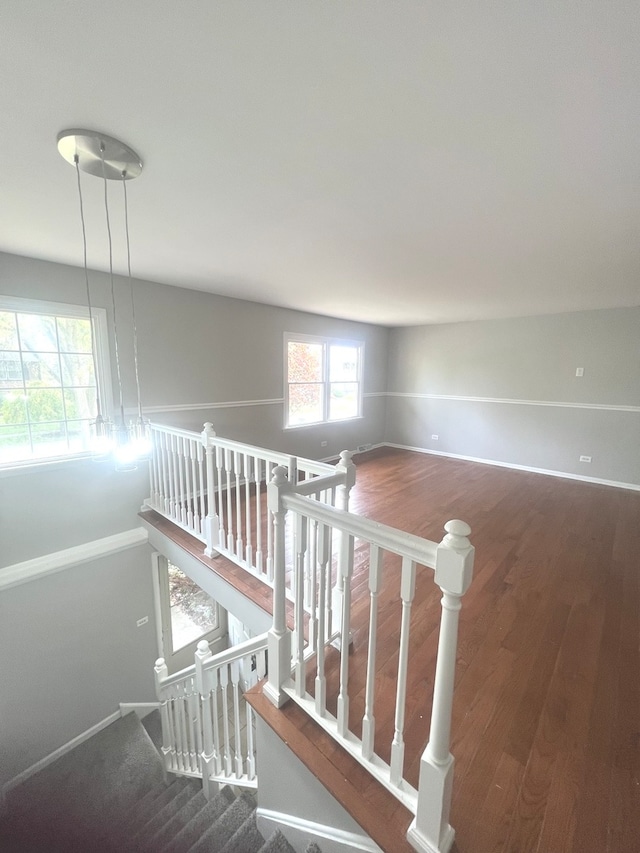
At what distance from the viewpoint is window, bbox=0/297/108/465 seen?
2678mm

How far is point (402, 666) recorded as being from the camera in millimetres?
1061

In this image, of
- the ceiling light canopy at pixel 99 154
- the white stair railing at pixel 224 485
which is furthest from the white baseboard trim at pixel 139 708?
the ceiling light canopy at pixel 99 154

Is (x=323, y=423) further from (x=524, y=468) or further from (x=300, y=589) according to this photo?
(x=300, y=589)

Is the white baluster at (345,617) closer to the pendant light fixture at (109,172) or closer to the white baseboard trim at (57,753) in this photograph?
the pendant light fixture at (109,172)

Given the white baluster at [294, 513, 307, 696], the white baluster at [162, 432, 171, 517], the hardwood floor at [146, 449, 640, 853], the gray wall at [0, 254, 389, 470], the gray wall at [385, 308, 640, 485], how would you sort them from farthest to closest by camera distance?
the gray wall at [385, 308, 640, 485] → the white baluster at [162, 432, 171, 517] → the gray wall at [0, 254, 389, 470] → the white baluster at [294, 513, 307, 696] → the hardwood floor at [146, 449, 640, 853]

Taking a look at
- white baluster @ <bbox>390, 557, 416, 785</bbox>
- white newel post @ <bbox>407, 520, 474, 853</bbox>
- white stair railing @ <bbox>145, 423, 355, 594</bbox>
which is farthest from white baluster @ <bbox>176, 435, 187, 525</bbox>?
white newel post @ <bbox>407, 520, 474, 853</bbox>

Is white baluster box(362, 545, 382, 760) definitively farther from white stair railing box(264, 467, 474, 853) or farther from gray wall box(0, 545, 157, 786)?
gray wall box(0, 545, 157, 786)

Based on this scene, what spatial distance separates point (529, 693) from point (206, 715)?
1.96m

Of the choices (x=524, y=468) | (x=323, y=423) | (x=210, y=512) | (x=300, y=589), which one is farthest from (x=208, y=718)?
(x=524, y=468)

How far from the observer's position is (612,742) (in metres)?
1.38

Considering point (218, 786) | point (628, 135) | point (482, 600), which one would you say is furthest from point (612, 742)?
point (218, 786)

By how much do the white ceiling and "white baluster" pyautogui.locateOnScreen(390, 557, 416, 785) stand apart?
1.36m

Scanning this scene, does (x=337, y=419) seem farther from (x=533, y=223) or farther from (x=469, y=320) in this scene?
(x=533, y=223)

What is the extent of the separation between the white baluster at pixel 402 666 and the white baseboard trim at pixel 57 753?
3.67 m
